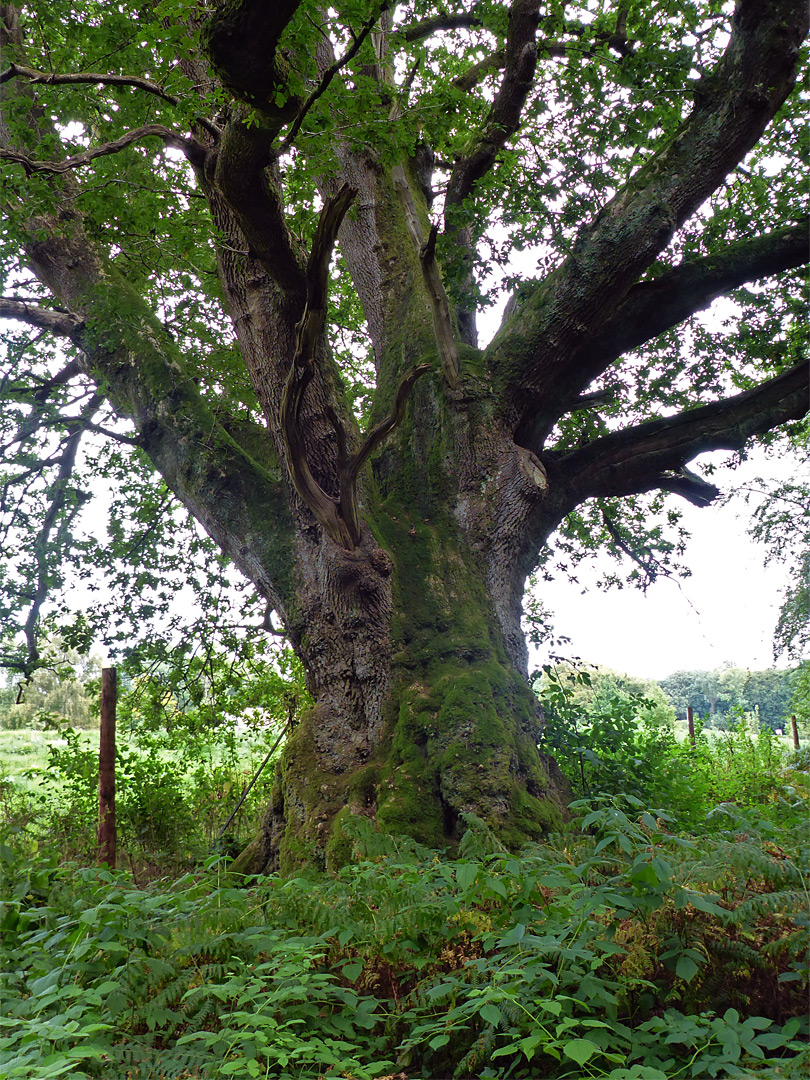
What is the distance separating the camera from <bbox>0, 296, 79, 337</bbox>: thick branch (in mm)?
7020

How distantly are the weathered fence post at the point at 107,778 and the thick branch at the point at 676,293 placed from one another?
14.8 feet

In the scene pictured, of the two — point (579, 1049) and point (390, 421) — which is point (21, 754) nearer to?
point (390, 421)

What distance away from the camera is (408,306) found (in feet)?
25.1

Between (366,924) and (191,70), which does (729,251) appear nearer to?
(191,70)

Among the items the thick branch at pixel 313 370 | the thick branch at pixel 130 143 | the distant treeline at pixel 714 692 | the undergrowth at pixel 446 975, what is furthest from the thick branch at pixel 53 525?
the distant treeline at pixel 714 692

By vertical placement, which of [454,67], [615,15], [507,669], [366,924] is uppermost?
[454,67]

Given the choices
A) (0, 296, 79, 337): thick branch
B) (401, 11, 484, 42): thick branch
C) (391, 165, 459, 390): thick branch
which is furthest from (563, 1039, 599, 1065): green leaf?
(401, 11, 484, 42): thick branch

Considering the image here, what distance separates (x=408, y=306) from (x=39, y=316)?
12.5 feet

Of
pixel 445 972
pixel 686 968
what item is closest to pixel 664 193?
pixel 686 968

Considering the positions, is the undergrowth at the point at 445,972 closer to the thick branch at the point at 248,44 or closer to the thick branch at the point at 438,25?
the thick branch at the point at 248,44

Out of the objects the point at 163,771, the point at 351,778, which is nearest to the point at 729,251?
the point at 351,778

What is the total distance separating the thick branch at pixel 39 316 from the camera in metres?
7.02

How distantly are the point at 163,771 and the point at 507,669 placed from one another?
4828 millimetres

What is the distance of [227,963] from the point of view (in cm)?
259
